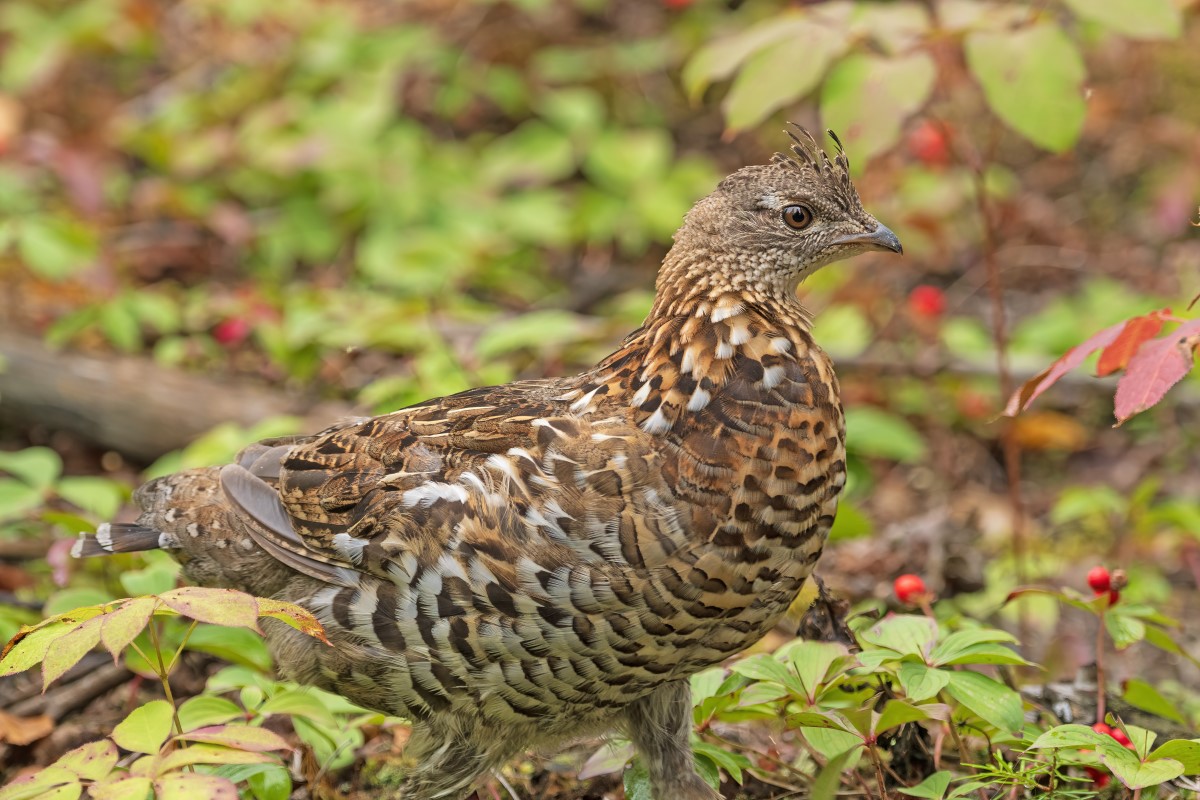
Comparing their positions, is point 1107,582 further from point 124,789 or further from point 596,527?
point 124,789

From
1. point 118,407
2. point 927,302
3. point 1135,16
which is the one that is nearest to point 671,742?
point 1135,16

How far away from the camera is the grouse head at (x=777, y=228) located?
136 inches

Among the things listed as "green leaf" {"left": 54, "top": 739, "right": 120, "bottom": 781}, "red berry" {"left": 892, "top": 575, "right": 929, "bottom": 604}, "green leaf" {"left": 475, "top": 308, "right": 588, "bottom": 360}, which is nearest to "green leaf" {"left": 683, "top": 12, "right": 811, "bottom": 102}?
"green leaf" {"left": 475, "top": 308, "right": 588, "bottom": 360}

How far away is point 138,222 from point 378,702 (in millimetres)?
5034

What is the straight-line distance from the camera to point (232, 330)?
20.4 ft

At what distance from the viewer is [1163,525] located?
5.88 meters

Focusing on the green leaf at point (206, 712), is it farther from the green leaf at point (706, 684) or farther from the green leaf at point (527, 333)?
the green leaf at point (527, 333)

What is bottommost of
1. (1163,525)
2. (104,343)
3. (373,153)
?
(1163,525)

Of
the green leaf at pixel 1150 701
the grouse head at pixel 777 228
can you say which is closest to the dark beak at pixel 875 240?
the grouse head at pixel 777 228

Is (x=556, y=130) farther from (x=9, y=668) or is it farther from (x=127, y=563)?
(x=9, y=668)

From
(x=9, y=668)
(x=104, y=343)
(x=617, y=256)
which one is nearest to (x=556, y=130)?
(x=617, y=256)

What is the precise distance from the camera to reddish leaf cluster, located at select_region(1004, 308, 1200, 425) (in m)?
2.89

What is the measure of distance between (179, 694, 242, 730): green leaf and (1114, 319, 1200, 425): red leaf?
2236 mm

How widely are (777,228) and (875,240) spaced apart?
275 millimetres
